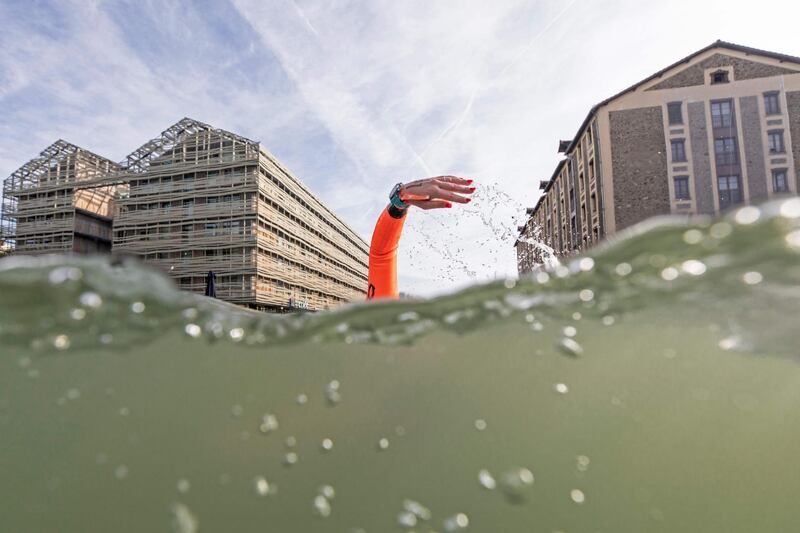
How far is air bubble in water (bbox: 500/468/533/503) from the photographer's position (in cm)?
259

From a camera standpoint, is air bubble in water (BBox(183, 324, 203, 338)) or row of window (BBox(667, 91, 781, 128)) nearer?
air bubble in water (BBox(183, 324, 203, 338))

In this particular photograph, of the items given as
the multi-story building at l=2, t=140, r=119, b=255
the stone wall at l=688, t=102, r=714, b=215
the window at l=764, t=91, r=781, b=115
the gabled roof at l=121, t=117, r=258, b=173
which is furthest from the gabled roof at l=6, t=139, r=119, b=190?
the window at l=764, t=91, r=781, b=115

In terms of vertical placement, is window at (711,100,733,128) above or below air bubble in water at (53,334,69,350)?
above

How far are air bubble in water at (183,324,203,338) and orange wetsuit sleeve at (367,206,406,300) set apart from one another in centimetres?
331

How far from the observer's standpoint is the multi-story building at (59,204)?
36656 millimetres

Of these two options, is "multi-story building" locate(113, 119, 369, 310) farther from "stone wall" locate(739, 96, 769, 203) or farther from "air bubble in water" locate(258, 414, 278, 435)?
"air bubble in water" locate(258, 414, 278, 435)

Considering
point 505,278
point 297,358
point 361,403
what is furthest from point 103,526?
point 505,278

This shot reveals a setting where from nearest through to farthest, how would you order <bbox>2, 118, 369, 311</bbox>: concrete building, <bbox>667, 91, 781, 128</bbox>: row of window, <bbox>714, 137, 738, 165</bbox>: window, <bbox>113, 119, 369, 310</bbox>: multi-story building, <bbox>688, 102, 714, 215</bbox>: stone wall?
<bbox>688, 102, 714, 215</bbox>: stone wall
<bbox>714, 137, 738, 165</bbox>: window
<bbox>667, 91, 781, 128</bbox>: row of window
<bbox>113, 119, 369, 310</bbox>: multi-story building
<bbox>2, 118, 369, 311</bbox>: concrete building

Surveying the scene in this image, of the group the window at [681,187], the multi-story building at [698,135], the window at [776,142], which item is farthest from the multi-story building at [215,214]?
the window at [776,142]

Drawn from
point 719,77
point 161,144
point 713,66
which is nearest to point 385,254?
point 713,66

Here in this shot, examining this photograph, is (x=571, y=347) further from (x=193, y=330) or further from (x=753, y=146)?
(x=753, y=146)

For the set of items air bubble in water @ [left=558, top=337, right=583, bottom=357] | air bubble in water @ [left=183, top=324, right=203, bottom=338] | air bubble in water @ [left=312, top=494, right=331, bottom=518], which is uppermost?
air bubble in water @ [left=183, top=324, right=203, bottom=338]

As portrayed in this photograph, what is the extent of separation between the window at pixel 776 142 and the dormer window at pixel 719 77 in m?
3.62

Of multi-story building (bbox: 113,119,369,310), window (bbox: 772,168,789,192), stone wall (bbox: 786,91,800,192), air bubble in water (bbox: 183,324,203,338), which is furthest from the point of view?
multi-story building (bbox: 113,119,369,310)
